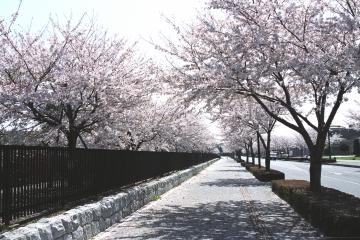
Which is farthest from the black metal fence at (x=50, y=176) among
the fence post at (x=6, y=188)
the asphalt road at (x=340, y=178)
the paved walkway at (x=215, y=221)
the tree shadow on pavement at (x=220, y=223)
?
the asphalt road at (x=340, y=178)

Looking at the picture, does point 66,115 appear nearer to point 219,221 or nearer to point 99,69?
point 99,69

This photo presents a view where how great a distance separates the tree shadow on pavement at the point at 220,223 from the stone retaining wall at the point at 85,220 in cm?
43

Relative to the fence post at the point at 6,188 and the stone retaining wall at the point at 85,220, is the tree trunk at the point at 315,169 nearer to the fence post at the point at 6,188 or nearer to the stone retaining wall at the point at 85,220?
the stone retaining wall at the point at 85,220

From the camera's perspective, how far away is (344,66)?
409 inches

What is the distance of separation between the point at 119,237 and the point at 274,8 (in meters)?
7.22

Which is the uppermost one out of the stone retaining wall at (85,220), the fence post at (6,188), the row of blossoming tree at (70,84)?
the row of blossoming tree at (70,84)

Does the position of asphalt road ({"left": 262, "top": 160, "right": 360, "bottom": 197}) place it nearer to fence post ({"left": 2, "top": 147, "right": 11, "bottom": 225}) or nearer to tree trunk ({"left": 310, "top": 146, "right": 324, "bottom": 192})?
tree trunk ({"left": 310, "top": 146, "right": 324, "bottom": 192})

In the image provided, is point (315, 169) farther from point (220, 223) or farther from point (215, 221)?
point (220, 223)

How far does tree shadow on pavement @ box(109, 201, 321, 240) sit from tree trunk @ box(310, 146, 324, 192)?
1035 millimetres

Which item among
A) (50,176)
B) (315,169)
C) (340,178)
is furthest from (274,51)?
(340,178)

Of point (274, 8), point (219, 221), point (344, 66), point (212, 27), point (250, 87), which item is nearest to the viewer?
point (344, 66)

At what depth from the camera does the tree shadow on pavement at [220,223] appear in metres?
9.62

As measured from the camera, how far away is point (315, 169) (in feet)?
47.1

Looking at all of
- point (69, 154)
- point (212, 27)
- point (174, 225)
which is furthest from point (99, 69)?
point (174, 225)
